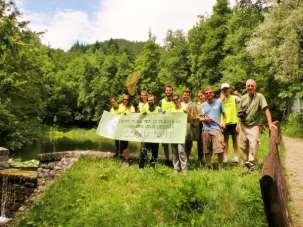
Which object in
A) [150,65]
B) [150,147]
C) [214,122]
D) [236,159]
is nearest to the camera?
[214,122]

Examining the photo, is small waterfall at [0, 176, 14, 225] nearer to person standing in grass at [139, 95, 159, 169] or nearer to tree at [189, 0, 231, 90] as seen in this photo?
person standing in grass at [139, 95, 159, 169]

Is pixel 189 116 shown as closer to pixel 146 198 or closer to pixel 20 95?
pixel 146 198

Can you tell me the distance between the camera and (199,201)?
409 inches

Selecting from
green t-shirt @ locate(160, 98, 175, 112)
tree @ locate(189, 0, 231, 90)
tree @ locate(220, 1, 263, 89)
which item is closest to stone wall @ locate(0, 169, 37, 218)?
green t-shirt @ locate(160, 98, 175, 112)

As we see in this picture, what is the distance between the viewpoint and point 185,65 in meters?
69.4

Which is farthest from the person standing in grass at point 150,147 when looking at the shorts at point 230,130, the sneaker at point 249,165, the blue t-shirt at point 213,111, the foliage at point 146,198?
the sneaker at point 249,165

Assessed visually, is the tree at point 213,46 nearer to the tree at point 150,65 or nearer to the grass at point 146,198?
the tree at point 150,65

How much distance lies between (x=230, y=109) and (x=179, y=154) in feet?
5.96

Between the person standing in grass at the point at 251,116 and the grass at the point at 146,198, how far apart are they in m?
0.56

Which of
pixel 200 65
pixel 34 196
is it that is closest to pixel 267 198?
pixel 34 196

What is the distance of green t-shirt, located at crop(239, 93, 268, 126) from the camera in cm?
1226

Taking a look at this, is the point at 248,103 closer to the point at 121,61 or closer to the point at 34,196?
the point at 34,196

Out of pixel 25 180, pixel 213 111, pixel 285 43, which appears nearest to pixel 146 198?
pixel 213 111

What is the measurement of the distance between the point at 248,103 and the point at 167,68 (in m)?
58.4
